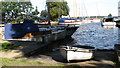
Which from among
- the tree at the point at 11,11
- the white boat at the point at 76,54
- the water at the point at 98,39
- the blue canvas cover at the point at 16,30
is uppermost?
the tree at the point at 11,11

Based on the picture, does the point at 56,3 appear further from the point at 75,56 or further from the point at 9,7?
the point at 75,56

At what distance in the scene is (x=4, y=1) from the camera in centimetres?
3506

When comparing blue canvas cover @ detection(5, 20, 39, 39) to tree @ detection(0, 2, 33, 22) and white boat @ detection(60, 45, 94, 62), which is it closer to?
white boat @ detection(60, 45, 94, 62)

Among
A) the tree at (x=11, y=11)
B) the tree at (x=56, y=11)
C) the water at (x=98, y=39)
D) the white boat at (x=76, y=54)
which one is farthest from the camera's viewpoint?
the tree at (x=56, y=11)

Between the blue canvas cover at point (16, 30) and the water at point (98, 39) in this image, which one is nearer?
the blue canvas cover at point (16, 30)

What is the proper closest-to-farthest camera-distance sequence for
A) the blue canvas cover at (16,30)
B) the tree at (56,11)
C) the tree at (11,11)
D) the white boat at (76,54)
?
the white boat at (76,54), the blue canvas cover at (16,30), the tree at (11,11), the tree at (56,11)

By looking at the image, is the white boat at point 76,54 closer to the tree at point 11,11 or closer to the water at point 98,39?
the water at point 98,39

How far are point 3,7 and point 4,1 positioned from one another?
1.88m

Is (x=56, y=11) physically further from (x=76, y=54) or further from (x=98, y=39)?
(x=76, y=54)

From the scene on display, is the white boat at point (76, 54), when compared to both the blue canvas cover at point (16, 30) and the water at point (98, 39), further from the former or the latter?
the blue canvas cover at point (16, 30)

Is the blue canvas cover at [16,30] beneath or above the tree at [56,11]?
beneath

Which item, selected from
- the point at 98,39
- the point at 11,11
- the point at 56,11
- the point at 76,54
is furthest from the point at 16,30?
the point at 56,11

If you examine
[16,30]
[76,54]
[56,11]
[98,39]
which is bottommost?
[98,39]

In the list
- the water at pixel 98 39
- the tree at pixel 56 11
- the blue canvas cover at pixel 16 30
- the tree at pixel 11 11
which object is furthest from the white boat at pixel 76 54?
the tree at pixel 56 11
